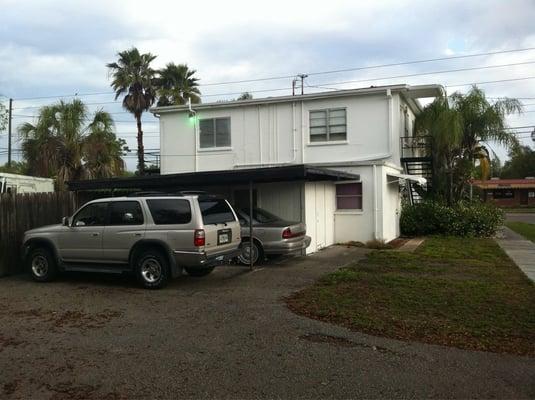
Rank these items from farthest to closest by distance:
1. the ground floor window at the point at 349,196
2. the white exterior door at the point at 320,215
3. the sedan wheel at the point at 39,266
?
the ground floor window at the point at 349,196 < the white exterior door at the point at 320,215 < the sedan wheel at the point at 39,266

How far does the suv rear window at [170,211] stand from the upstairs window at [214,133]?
1166 centimetres

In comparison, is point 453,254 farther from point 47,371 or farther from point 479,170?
point 47,371

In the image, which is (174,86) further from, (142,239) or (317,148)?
(142,239)

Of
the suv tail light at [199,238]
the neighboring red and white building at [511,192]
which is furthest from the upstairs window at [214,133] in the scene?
the neighboring red and white building at [511,192]

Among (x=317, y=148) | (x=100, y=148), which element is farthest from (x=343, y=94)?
(x=100, y=148)

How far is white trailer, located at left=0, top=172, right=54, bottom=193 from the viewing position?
1608 cm

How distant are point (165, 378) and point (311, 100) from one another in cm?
1600

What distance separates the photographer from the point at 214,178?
13.0 meters

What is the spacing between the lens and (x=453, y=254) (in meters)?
14.5

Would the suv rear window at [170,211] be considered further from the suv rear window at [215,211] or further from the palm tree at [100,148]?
the palm tree at [100,148]

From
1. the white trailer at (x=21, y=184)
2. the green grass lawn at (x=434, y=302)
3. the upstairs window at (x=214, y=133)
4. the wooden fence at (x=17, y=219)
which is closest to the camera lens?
the green grass lawn at (x=434, y=302)

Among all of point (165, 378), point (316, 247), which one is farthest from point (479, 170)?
point (165, 378)

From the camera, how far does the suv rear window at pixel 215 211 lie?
986cm

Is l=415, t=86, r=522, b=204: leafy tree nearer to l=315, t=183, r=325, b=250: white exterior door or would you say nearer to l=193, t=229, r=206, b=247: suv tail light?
l=315, t=183, r=325, b=250: white exterior door
